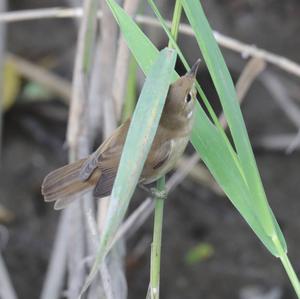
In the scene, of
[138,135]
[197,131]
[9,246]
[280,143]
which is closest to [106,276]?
[197,131]

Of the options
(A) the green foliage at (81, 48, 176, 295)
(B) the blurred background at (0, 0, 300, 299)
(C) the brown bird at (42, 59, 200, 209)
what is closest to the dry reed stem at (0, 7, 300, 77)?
(C) the brown bird at (42, 59, 200, 209)

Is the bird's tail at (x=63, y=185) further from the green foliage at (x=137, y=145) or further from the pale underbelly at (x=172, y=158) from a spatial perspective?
the green foliage at (x=137, y=145)

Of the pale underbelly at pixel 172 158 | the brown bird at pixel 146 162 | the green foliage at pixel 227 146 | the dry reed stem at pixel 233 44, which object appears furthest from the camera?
the dry reed stem at pixel 233 44

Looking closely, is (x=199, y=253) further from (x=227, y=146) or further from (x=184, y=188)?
(x=227, y=146)

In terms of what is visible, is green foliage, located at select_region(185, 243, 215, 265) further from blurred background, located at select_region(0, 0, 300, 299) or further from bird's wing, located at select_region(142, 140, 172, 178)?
bird's wing, located at select_region(142, 140, 172, 178)

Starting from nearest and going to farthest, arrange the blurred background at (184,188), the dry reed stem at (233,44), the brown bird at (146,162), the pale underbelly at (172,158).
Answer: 1. the brown bird at (146,162)
2. the pale underbelly at (172,158)
3. the dry reed stem at (233,44)
4. the blurred background at (184,188)

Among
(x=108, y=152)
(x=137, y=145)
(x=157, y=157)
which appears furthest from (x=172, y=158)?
(x=137, y=145)

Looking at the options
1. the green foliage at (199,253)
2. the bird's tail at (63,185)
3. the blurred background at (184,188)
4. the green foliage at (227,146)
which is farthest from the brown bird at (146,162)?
the green foliage at (199,253)
